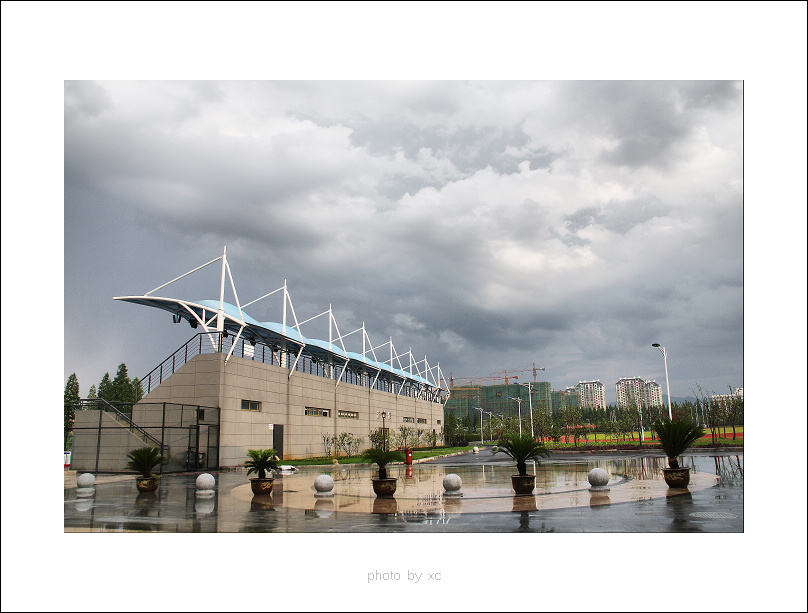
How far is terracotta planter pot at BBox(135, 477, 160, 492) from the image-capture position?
20.4 m

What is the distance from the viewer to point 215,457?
35438 mm

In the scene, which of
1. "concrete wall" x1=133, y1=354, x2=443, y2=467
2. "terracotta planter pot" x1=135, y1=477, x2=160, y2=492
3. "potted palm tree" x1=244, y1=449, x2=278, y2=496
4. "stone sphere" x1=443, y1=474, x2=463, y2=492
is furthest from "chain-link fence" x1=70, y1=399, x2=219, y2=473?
"stone sphere" x1=443, y1=474, x2=463, y2=492

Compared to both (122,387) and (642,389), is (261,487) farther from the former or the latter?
(642,389)

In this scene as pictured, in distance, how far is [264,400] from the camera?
4125cm

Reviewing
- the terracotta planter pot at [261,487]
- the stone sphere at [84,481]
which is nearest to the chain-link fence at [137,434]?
the stone sphere at [84,481]

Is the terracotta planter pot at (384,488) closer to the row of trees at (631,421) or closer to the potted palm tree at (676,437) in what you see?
the potted palm tree at (676,437)

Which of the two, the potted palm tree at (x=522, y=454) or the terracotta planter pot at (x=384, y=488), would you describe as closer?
the potted palm tree at (x=522, y=454)

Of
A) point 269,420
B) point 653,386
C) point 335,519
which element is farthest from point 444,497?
point 653,386

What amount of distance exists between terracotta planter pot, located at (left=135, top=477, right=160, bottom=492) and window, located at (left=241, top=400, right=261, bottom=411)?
58.3ft

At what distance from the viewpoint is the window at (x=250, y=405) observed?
38.8 meters

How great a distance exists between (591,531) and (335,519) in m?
6.06

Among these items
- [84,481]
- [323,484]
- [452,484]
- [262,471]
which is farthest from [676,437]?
[84,481]

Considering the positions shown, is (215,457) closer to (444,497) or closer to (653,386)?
(444,497)

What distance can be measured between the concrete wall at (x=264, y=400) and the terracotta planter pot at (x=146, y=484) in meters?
14.1
